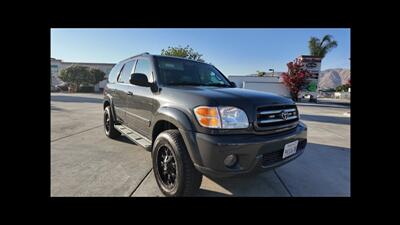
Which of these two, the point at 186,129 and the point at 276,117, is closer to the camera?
the point at 186,129

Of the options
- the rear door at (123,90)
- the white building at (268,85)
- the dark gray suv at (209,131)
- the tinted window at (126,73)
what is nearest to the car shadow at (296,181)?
the dark gray suv at (209,131)

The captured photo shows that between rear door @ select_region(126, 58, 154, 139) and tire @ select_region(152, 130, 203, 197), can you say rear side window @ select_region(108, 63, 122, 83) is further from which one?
tire @ select_region(152, 130, 203, 197)

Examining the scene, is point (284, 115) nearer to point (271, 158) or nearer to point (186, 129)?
point (271, 158)

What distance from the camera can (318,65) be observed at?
26.0m

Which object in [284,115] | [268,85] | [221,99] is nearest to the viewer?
[221,99]

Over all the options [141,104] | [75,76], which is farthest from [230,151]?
[75,76]

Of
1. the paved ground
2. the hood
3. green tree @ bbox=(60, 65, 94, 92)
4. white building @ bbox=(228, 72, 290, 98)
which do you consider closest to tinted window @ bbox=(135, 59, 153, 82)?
the hood

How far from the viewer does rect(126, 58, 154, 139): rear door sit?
123 inches

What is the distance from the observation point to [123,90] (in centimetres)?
415

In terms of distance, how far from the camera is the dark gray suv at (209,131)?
210cm

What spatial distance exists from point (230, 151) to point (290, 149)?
0.93m

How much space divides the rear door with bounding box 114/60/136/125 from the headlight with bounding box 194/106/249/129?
2260 mm
